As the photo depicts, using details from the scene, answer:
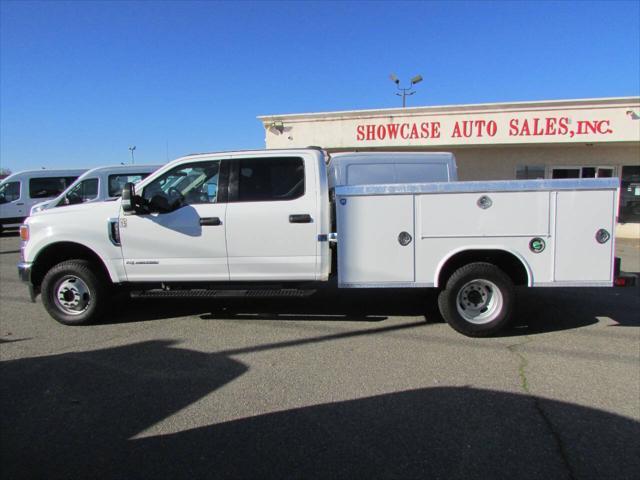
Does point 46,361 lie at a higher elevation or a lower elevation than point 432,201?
lower

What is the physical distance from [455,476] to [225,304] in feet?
15.1

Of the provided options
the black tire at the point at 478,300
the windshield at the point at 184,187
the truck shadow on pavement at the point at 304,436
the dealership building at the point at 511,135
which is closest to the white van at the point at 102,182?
the dealership building at the point at 511,135

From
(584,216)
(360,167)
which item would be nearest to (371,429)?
(584,216)

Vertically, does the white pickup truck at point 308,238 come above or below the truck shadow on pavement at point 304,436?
above

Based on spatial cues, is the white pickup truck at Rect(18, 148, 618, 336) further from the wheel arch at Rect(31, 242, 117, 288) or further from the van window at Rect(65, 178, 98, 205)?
the van window at Rect(65, 178, 98, 205)

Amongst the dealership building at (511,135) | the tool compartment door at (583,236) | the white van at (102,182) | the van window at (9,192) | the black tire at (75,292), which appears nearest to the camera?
the tool compartment door at (583,236)

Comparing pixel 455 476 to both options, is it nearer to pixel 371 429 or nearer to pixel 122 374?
pixel 371 429

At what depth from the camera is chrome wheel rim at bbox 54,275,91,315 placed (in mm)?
5680

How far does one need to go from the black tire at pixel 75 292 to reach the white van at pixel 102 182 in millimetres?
6583

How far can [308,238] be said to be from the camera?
5.30 m

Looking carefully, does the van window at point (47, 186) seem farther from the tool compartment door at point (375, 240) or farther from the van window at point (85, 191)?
Answer: the tool compartment door at point (375, 240)

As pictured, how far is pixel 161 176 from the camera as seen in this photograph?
555cm

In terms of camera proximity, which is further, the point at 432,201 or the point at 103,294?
the point at 103,294

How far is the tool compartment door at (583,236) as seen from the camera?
4863 mm
